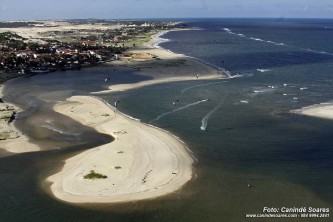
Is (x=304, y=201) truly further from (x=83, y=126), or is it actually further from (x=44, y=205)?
(x=83, y=126)

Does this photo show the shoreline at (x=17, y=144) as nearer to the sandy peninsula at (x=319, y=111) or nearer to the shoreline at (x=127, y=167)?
the shoreline at (x=127, y=167)

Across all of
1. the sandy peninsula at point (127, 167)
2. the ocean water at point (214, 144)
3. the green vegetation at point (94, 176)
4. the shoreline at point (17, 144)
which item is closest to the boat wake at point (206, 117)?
the ocean water at point (214, 144)

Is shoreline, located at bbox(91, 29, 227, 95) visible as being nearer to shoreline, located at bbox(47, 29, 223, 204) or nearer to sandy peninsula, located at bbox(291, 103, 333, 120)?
shoreline, located at bbox(47, 29, 223, 204)

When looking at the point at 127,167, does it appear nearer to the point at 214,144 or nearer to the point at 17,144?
the point at 214,144

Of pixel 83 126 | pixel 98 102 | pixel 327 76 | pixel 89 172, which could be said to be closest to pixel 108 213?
pixel 89 172

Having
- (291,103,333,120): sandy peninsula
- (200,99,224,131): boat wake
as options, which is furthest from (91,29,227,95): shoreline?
(291,103,333,120): sandy peninsula

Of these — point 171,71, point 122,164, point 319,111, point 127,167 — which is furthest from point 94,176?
point 171,71
